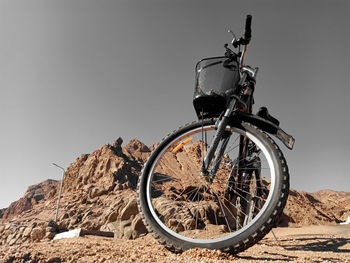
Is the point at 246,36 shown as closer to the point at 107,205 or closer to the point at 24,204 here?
the point at 107,205

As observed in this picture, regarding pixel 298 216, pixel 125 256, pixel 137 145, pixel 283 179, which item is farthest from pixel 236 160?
pixel 137 145

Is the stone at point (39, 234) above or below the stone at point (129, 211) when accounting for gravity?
below

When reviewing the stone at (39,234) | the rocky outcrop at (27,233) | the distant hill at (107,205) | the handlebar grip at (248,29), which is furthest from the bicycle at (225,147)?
the distant hill at (107,205)

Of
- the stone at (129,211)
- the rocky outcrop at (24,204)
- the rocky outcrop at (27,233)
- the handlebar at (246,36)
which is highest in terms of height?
the rocky outcrop at (24,204)

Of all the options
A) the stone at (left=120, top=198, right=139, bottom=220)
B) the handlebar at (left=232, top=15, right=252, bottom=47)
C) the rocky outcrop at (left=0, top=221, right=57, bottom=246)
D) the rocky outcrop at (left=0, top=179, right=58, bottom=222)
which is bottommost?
the rocky outcrop at (left=0, top=221, right=57, bottom=246)

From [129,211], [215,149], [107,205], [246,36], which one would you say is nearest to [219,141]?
[215,149]

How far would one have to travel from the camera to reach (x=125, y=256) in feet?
5.82

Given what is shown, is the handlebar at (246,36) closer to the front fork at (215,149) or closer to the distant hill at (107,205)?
the front fork at (215,149)

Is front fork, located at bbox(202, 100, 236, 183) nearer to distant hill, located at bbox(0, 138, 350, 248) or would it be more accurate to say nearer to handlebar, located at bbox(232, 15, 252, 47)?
handlebar, located at bbox(232, 15, 252, 47)

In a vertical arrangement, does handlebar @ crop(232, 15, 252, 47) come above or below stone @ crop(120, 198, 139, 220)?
above

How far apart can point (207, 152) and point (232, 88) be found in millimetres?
864

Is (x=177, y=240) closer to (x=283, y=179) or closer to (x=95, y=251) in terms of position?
(x=95, y=251)

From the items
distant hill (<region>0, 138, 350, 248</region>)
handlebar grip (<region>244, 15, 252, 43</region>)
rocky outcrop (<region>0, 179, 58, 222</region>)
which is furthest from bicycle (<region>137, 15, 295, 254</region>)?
rocky outcrop (<region>0, 179, 58, 222</region>)

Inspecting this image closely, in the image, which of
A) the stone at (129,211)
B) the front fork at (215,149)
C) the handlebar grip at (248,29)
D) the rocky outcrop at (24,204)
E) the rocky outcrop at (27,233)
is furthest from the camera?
the rocky outcrop at (24,204)
